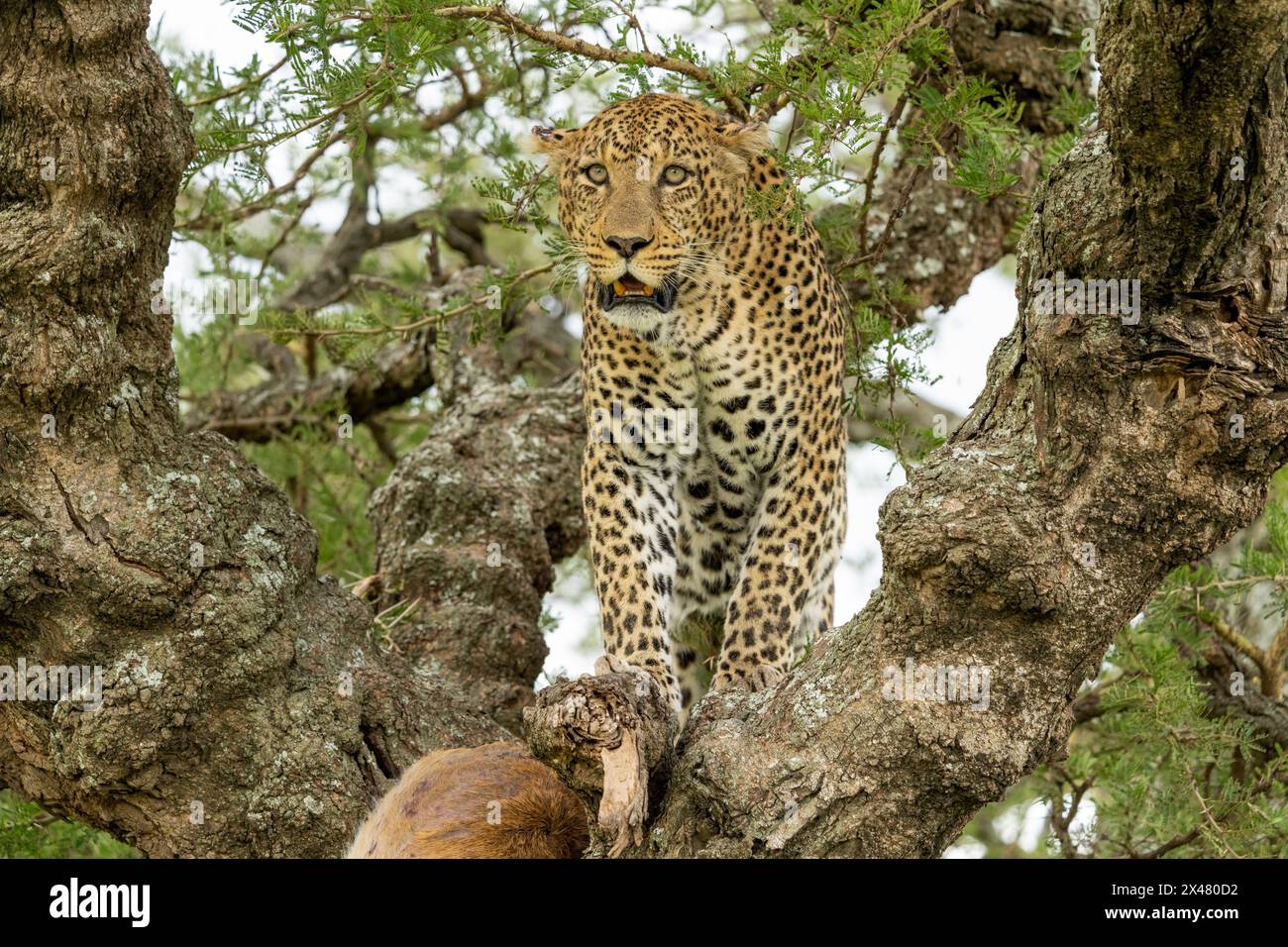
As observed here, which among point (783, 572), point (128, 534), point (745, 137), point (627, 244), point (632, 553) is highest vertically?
point (745, 137)

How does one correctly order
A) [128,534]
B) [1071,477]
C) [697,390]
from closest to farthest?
[1071,477]
[128,534]
[697,390]

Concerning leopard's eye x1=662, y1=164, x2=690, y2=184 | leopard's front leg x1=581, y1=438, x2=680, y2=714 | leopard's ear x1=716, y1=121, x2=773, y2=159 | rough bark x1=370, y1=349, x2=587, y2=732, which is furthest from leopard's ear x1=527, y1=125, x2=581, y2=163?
rough bark x1=370, y1=349, x2=587, y2=732

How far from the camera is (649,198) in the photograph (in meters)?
7.40

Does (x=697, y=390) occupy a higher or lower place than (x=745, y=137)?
lower

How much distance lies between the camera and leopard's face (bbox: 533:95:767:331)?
23.9ft

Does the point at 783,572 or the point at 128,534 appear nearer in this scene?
the point at 128,534

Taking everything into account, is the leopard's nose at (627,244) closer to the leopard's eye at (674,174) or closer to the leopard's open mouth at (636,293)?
the leopard's open mouth at (636,293)

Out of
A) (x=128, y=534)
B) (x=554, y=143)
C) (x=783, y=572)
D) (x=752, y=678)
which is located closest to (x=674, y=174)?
(x=554, y=143)

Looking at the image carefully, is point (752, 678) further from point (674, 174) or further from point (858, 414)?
point (674, 174)

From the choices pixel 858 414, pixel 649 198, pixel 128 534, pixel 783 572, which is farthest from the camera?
pixel 858 414

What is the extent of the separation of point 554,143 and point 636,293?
1019 millimetres

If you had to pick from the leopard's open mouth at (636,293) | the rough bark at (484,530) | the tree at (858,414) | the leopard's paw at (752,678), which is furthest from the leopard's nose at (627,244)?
the leopard's paw at (752,678)
